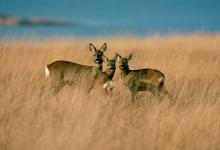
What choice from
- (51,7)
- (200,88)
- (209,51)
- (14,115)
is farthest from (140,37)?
(51,7)

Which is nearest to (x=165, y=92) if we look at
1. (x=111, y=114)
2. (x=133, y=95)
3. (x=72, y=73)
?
(x=133, y=95)

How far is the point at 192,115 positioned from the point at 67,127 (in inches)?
67.0

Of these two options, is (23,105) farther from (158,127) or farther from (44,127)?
(158,127)

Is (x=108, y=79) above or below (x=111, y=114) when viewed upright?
above

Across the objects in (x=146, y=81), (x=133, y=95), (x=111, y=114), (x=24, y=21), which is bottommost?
(x=111, y=114)

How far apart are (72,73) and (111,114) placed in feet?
6.85

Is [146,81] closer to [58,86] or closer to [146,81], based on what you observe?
[146,81]

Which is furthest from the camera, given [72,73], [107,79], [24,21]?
[24,21]

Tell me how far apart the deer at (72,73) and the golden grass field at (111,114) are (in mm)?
186

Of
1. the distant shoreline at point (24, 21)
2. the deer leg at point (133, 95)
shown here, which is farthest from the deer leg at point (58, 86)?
the distant shoreline at point (24, 21)

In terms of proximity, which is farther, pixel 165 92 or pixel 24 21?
pixel 24 21

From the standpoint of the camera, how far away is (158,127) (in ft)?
25.0

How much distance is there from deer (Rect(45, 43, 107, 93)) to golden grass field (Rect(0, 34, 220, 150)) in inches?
7.3

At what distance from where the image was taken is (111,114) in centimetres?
814
